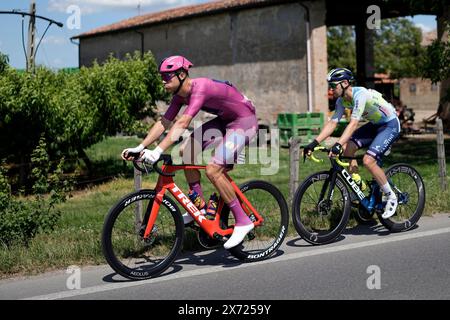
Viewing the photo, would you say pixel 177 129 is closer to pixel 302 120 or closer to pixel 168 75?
pixel 168 75

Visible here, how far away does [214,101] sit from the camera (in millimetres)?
5965

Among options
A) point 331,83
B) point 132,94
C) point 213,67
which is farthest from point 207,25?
point 331,83

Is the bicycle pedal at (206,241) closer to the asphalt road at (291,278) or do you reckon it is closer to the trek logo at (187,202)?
the asphalt road at (291,278)

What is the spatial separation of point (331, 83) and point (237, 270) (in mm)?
2477

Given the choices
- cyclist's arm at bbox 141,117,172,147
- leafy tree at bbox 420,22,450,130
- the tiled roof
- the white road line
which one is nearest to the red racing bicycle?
the white road line

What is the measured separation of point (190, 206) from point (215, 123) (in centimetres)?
90

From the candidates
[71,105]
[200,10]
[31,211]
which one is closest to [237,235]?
[31,211]

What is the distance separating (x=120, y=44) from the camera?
34.1 m

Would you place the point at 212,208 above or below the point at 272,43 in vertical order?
below

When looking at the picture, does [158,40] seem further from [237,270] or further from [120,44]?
[237,270]

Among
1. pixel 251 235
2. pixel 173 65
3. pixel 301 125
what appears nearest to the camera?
pixel 173 65

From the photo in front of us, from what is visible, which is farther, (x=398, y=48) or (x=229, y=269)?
(x=398, y=48)

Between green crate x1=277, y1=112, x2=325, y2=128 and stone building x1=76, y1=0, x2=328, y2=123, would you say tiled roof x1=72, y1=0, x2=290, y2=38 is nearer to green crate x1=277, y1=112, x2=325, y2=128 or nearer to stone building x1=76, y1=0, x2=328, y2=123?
stone building x1=76, y1=0, x2=328, y2=123

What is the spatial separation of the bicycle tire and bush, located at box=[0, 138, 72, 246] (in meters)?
3.93
